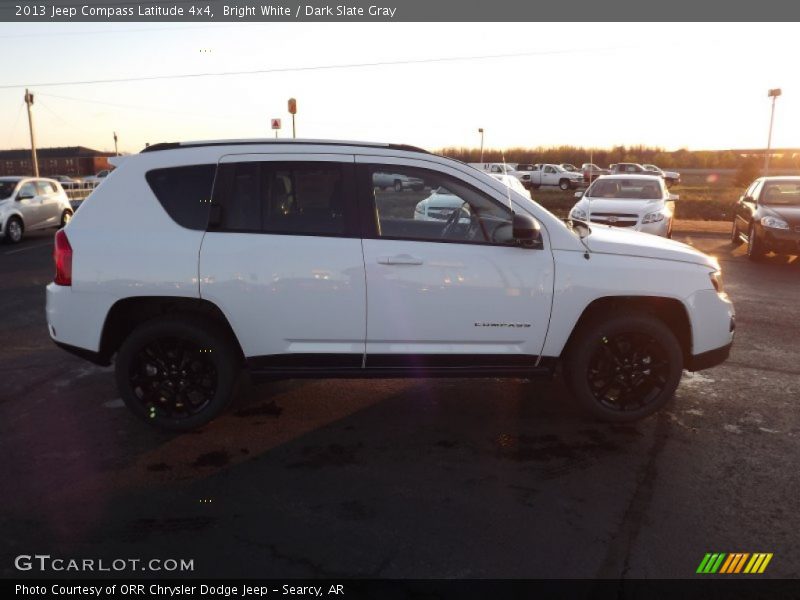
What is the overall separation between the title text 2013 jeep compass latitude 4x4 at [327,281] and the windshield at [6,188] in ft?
43.9

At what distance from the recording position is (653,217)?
13008 millimetres

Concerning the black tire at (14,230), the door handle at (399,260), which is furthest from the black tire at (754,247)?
the black tire at (14,230)

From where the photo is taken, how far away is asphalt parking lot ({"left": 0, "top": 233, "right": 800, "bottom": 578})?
129 inches

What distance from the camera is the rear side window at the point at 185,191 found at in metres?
4.52

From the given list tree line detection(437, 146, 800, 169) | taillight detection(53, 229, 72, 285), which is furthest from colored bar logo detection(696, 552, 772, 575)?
tree line detection(437, 146, 800, 169)

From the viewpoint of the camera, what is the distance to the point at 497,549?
10.8 ft

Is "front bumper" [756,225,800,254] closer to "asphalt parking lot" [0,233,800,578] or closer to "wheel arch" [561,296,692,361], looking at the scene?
"asphalt parking lot" [0,233,800,578]

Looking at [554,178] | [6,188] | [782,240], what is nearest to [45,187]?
[6,188]

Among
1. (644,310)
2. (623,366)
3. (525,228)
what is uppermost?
(525,228)

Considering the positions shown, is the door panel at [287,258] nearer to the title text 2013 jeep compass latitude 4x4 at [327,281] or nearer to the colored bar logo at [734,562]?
the title text 2013 jeep compass latitude 4x4 at [327,281]

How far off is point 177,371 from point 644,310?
3392mm

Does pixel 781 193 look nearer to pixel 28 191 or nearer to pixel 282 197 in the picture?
pixel 282 197

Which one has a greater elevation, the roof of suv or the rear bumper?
the roof of suv

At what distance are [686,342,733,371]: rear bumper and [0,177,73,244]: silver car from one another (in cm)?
1440
